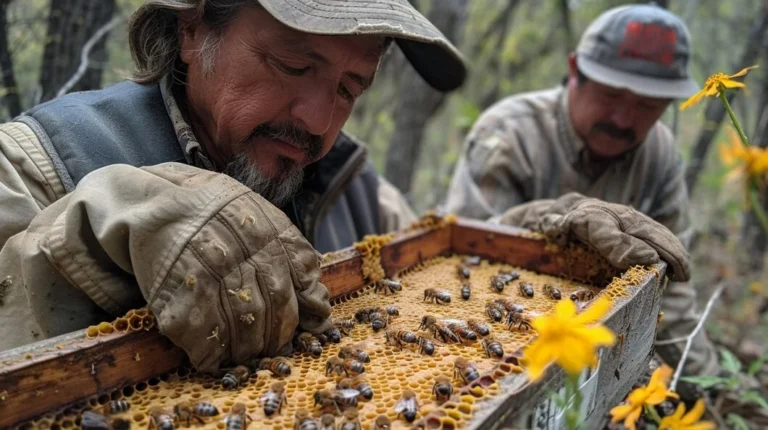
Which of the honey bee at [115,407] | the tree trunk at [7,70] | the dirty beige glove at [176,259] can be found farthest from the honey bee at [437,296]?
the tree trunk at [7,70]

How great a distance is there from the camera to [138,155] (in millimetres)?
2332

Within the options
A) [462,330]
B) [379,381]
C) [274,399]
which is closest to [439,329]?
[462,330]

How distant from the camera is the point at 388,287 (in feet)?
7.96

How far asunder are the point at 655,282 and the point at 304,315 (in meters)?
1.34

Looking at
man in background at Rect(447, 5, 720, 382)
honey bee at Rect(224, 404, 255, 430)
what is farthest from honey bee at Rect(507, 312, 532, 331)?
man in background at Rect(447, 5, 720, 382)

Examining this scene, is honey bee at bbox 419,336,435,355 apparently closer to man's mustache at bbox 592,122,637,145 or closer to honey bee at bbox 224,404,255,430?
honey bee at bbox 224,404,255,430

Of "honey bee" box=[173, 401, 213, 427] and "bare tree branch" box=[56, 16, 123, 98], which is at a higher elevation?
"bare tree branch" box=[56, 16, 123, 98]

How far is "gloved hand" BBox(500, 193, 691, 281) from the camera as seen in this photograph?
2201 millimetres

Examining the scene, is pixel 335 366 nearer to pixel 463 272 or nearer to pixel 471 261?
pixel 463 272

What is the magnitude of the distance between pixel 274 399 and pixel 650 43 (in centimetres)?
417

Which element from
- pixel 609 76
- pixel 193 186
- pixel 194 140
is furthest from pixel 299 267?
pixel 609 76

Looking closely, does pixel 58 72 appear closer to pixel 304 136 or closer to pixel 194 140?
pixel 194 140

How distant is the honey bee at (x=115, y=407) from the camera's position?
144cm

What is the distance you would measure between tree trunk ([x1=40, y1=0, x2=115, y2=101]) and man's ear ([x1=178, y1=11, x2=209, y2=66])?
1207mm
